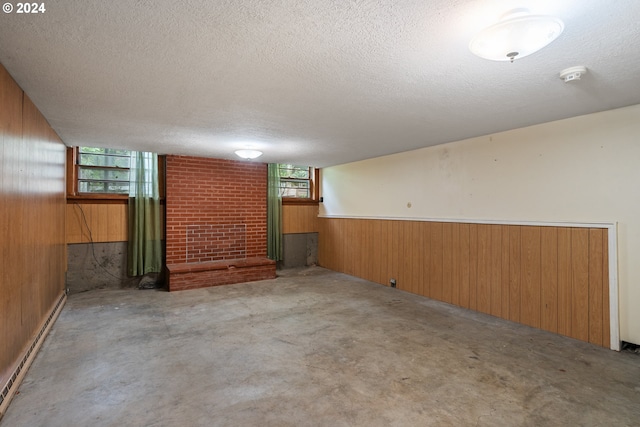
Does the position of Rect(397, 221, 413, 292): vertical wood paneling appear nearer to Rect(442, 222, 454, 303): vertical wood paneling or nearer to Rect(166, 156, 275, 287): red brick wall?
Rect(442, 222, 454, 303): vertical wood paneling

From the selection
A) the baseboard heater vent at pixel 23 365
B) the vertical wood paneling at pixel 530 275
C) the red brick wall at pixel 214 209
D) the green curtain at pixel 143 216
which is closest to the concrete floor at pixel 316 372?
the baseboard heater vent at pixel 23 365

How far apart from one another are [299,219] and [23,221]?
490cm

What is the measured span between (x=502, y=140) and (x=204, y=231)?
5.00 metres

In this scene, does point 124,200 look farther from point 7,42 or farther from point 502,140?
point 502,140

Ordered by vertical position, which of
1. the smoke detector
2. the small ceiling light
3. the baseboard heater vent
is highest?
the smoke detector

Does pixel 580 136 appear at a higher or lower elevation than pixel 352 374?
higher

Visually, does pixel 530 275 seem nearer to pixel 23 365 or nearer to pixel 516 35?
pixel 516 35

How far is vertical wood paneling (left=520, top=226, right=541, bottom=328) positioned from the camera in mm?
3402

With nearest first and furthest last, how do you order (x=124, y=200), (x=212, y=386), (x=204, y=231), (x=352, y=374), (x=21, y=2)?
(x=21, y=2)
(x=212, y=386)
(x=352, y=374)
(x=124, y=200)
(x=204, y=231)

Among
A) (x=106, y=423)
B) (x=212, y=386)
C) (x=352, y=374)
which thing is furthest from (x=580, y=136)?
(x=106, y=423)

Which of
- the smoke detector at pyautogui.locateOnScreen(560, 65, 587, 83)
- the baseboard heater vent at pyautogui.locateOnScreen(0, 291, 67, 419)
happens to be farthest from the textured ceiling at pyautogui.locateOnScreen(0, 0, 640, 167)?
the baseboard heater vent at pyautogui.locateOnScreen(0, 291, 67, 419)

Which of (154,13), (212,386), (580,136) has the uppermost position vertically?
(154,13)

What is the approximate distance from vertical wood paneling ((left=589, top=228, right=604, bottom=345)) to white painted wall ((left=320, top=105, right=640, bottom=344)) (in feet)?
0.46

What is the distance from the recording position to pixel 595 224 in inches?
117
